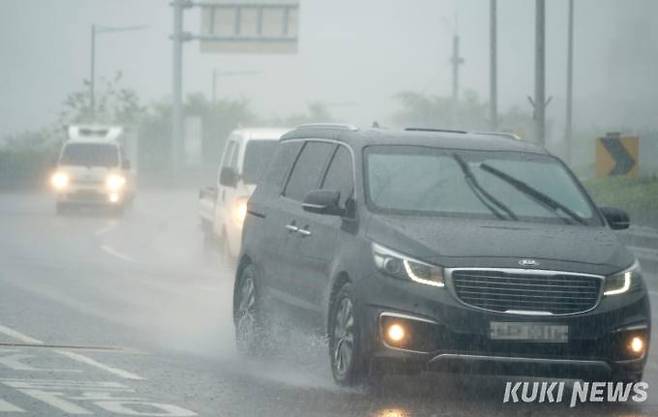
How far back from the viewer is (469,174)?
11484 millimetres

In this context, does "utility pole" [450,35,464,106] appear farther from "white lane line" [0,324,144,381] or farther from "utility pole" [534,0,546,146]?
"white lane line" [0,324,144,381]

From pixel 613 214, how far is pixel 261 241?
9.44ft

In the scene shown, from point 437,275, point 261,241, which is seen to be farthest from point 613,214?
point 261,241

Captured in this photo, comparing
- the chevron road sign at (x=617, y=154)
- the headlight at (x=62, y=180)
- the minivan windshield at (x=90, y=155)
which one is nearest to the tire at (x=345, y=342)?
the chevron road sign at (x=617, y=154)

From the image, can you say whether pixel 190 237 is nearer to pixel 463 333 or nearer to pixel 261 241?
pixel 261 241

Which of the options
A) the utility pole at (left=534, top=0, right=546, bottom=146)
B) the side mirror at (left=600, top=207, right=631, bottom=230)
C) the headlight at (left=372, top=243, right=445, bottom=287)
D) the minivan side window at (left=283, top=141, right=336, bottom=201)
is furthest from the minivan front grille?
the utility pole at (left=534, top=0, right=546, bottom=146)

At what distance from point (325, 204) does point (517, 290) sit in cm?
164

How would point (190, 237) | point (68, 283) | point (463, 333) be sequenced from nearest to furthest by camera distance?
point (463, 333) < point (68, 283) < point (190, 237)

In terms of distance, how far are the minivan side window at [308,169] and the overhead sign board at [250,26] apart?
129 feet

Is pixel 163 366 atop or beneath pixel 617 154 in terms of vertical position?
beneath

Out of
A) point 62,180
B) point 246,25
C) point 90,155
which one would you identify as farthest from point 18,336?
point 246,25

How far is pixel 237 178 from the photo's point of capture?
75.2 feet

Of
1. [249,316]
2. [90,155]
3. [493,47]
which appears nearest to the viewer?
[249,316]

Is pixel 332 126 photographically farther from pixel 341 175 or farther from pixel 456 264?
pixel 456 264
